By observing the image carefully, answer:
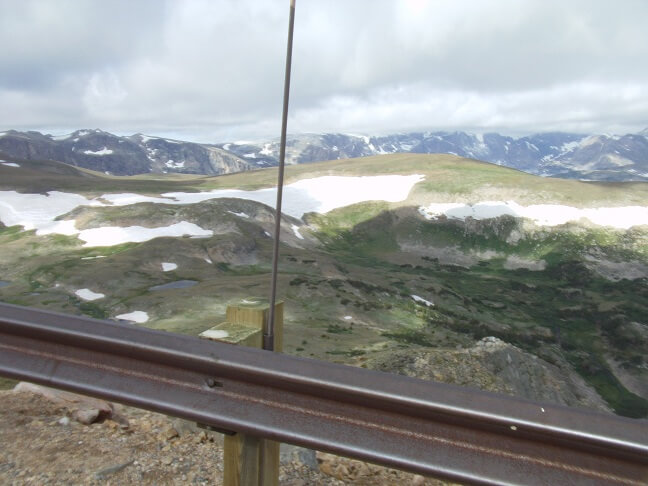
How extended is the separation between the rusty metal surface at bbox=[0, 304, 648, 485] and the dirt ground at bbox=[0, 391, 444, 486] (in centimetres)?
256

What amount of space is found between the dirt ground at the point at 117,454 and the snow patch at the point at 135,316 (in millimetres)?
41901

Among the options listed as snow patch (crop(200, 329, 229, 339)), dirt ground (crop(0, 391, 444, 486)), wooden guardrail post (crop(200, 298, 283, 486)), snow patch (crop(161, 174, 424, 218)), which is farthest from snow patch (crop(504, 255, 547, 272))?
snow patch (crop(200, 329, 229, 339))

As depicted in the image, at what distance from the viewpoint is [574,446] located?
3186 mm

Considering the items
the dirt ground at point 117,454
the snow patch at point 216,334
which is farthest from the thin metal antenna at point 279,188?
the dirt ground at point 117,454

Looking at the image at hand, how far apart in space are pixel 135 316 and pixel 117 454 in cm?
4730

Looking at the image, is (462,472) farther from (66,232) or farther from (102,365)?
(66,232)

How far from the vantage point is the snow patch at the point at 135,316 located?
162 feet

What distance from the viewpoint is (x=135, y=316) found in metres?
50.9

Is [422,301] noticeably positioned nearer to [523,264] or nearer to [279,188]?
[523,264]

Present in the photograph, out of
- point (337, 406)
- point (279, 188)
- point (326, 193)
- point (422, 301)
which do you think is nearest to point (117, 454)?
point (337, 406)

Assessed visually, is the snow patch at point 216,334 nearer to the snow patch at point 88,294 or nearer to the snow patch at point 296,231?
the snow patch at point 88,294

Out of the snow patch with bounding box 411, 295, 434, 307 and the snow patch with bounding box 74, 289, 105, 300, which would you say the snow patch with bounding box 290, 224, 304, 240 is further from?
the snow patch with bounding box 74, 289, 105, 300

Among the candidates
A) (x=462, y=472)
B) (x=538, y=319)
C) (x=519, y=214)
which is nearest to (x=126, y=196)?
(x=538, y=319)

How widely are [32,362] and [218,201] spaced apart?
116 metres
